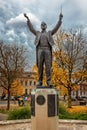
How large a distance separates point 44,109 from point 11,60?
26568 millimetres

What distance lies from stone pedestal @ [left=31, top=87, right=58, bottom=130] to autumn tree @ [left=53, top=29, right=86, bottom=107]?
20624 millimetres

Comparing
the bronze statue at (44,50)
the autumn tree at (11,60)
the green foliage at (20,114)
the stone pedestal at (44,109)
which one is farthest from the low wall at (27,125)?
the autumn tree at (11,60)

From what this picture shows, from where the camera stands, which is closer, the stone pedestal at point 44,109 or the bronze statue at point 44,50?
the stone pedestal at point 44,109

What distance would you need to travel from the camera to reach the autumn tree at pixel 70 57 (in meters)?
34.1

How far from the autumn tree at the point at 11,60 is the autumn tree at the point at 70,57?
5502 millimetres

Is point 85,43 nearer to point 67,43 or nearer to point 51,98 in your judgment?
point 67,43

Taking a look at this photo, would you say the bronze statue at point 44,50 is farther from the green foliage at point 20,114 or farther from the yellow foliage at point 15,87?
the yellow foliage at point 15,87

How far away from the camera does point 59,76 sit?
33.5m

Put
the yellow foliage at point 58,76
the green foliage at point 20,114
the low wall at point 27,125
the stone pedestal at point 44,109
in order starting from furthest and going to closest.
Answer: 1. the yellow foliage at point 58,76
2. the green foliage at point 20,114
3. the low wall at point 27,125
4. the stone pedestal at point 44,109

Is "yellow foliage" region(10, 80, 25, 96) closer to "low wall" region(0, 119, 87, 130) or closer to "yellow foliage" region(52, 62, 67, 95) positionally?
"yellow foliage" region(52, 62, 67, 95)

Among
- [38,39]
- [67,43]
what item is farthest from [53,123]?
[67,43]

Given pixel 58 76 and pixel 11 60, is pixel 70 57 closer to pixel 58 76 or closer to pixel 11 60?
pixel 58 76

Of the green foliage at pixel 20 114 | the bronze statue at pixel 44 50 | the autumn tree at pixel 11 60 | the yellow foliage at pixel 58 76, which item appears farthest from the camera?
the autumn tree at pixel 11 60

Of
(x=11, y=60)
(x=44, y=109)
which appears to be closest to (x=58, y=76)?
(x=11, y=60)
